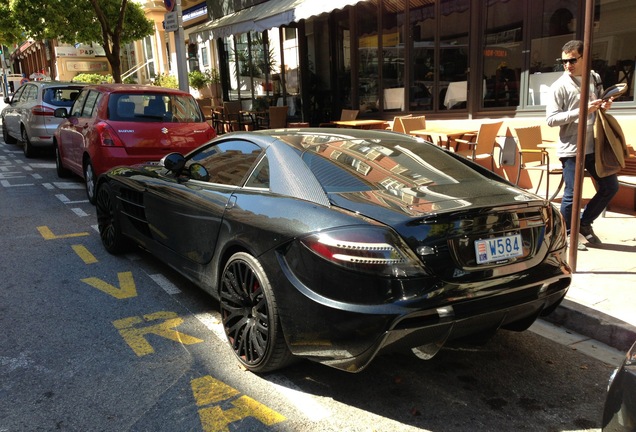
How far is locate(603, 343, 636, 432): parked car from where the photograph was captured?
6.05 ft

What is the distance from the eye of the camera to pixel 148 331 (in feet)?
12.6

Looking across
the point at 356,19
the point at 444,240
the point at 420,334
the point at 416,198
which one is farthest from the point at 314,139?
the point at 356,19

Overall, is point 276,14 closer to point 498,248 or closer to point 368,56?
point 368,56

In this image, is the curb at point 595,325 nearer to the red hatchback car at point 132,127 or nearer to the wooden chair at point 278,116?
the red hatchback car at point 132,127

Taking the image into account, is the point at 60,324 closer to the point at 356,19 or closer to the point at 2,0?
the point at 356,19

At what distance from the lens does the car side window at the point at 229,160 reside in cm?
373

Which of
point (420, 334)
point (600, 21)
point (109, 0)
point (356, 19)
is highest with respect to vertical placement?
point (109, 0)

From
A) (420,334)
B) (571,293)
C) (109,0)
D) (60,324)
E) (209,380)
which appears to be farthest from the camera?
(109,0)

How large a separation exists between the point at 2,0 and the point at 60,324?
69.1 ft

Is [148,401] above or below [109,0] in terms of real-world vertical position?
below

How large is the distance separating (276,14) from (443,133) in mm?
4372

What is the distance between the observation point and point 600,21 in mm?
7180

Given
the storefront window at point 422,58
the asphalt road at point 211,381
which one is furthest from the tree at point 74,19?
the asphalt road at point 211,381

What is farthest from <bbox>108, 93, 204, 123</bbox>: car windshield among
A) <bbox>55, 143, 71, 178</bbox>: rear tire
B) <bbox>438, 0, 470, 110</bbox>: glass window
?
<bbox>438, 0, 470, 110</bbox>: glass window
